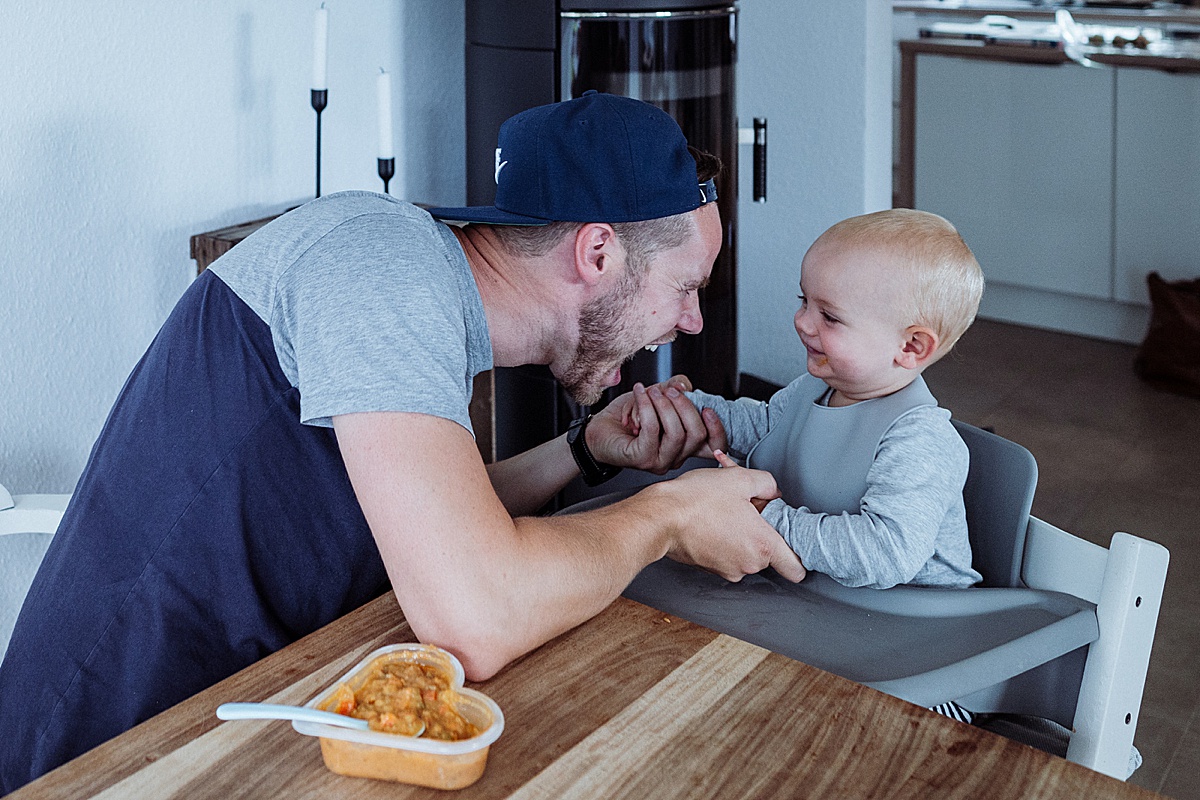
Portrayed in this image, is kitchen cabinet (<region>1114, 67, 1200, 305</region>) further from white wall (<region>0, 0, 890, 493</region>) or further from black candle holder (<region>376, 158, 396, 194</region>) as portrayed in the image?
black candle holder (<region>376, 158, 396, 194</region>)

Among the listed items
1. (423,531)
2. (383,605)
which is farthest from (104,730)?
(423,531)

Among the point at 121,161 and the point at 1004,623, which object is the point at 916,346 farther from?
the point at 121,161

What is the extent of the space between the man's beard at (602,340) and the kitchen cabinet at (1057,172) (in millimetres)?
2921

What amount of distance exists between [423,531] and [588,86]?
1.34 meters

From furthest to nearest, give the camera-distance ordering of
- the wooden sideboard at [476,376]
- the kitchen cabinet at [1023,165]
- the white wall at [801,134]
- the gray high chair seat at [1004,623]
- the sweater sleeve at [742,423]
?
the kitchen cabinet at [1023,165] < the white wall at [801,134] < the wooden sideboard at [476,376] < the sweater sleeve at [742,423] < the gray high chair seat at [1004,623]

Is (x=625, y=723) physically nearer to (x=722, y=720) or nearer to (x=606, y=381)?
(x=722, y=720)

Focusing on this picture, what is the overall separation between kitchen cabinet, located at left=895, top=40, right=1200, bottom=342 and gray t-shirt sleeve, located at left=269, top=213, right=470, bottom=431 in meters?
3.20

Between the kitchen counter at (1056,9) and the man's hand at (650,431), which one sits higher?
the kitchen counter at (1056,9)

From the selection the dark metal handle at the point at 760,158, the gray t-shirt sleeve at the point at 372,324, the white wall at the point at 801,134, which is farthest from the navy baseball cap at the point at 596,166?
the white wall at the point at 801,134

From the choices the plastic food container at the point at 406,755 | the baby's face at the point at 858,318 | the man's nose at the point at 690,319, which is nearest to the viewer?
the plastic food container at the point at 406,755

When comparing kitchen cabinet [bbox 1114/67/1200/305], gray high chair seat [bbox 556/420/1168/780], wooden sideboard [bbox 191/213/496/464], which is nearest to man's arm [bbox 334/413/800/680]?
gray high chair seat [bbox 556/420/1168/780]

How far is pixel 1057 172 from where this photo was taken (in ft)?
13.1

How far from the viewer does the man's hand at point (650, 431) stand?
1510 millimetres

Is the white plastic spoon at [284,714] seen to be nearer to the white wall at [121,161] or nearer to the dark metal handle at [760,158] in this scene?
the white wall at [121,161]
